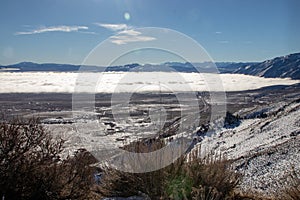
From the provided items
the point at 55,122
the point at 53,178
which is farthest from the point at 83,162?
the point at 55,122

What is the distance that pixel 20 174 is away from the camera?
5.86 m

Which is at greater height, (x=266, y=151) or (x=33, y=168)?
(x=33, y=168)

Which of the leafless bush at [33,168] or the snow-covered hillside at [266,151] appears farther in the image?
the snow-covered hillside at [266,151]

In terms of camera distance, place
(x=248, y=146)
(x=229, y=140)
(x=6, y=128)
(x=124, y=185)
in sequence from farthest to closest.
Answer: (x=229, y=140), (x=248, y=146), (x=124, y=185), (x=6, y=128)

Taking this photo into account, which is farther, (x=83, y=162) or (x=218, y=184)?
(x=83, y=162)

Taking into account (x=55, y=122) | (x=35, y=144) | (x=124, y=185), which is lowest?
(x=55, y=122)

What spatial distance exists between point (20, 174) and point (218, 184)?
10.0ft

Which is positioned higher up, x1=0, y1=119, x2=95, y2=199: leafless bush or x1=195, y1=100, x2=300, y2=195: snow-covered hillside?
x1=0, y1=119, x2=95, y2=199: leafless bush

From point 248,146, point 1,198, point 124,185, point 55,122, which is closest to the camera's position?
point 1,198

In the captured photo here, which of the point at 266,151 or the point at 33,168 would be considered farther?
the point at 266,151

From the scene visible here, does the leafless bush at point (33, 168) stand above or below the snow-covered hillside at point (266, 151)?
above

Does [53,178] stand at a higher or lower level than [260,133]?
higher

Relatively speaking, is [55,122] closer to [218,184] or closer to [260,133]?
[260,133]

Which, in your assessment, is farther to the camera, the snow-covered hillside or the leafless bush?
the snow-covered hillside
